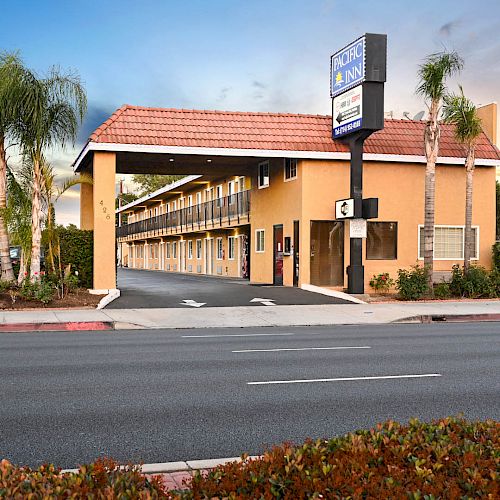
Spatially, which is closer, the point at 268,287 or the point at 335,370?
the point at 335,370

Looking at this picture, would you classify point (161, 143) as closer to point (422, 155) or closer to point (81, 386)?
point (422, 155)

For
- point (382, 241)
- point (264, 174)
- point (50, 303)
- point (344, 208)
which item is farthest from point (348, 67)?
point (50, 303)

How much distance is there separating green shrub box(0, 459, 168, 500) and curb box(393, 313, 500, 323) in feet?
53.2

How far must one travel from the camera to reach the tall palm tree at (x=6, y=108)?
71.8ft

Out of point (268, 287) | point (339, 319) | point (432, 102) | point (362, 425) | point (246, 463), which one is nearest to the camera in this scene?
point (246, 463)

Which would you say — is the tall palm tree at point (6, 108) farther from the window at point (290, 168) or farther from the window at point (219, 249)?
the window at point (219, 249)

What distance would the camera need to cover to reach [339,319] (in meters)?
19.4

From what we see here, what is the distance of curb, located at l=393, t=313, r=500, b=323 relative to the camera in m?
19.6

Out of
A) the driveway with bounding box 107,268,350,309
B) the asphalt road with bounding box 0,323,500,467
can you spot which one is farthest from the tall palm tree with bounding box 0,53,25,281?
the asphalt road with bounding box 0,323,500,467

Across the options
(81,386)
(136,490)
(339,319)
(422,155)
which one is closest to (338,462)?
(136,490)

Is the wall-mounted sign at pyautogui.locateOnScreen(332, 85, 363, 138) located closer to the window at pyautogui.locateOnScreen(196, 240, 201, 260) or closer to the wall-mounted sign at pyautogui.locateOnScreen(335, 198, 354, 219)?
the wall-mounted sign at pyautogui.locateOnScreen(335, 198, 354, 219)

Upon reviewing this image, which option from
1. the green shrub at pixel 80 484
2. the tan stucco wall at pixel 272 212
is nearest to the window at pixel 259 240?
the tan stucco wall at pixel 272 212

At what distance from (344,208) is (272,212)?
655cm

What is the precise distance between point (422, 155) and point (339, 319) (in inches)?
465
